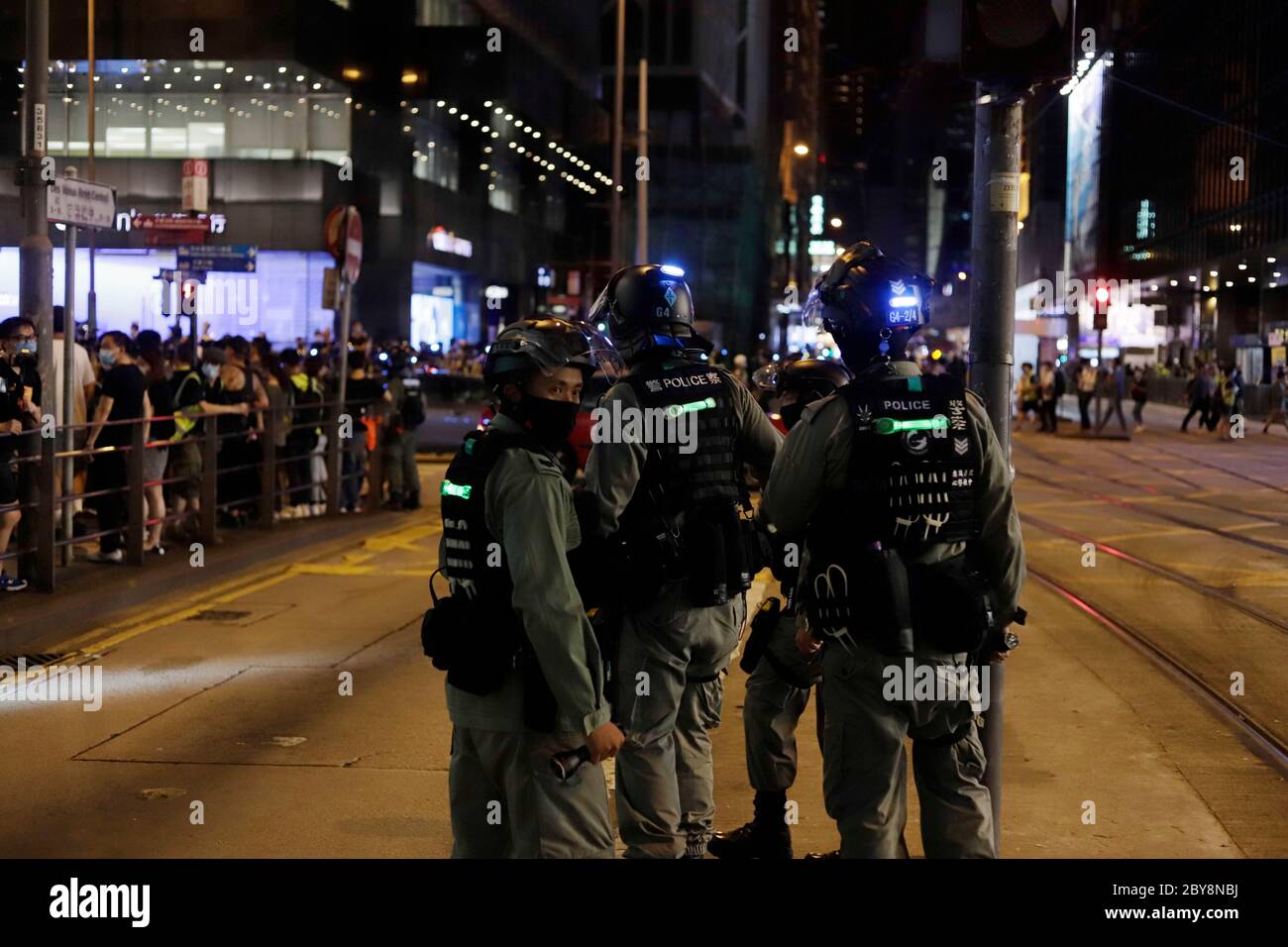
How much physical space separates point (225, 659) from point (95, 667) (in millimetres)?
737

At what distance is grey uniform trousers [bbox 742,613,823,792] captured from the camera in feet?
17.3

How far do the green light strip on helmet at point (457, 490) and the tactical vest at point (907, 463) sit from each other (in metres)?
1.06

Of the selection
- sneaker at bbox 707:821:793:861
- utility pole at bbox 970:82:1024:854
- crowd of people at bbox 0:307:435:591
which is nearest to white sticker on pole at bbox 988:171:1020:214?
utility pole at bbox 970:82:1024:854

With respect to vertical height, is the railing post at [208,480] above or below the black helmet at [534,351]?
below

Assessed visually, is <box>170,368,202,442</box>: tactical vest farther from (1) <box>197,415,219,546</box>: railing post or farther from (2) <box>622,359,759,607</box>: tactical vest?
(2) <box>622,359,759,607</box>: tactical vest

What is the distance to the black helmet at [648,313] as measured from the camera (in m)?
5.09

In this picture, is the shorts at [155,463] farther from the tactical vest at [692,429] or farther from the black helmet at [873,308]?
the black helmet at [873,308]

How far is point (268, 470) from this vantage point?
14.2 meters

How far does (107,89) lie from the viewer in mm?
40438

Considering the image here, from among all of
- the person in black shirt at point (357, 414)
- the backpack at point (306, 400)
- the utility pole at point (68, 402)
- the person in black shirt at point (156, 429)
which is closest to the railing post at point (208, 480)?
the person in black shirt at point (156, 429)

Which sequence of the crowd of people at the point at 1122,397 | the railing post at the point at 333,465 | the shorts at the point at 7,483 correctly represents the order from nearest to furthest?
the shorts at the point at 7,483
the railing post at the point at 333,465
the crowd of people at the point at 1122,397
